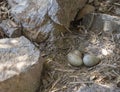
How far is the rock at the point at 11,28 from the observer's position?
224 centimetres

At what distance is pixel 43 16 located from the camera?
7.27ft

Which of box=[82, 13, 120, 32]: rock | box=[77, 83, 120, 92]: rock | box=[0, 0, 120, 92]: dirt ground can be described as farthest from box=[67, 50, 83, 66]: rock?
box=[82, 13, 120, 32]: rock

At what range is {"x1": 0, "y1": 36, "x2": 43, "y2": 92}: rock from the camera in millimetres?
1837

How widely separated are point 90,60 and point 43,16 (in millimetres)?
475

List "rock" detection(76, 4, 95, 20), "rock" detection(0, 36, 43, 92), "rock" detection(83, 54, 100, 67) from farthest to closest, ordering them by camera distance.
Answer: "rock" detection(76, 4, 95, 20), "rock" detection(83, 54, 100, 67), "rock" detection(0, 36, 43, 92)

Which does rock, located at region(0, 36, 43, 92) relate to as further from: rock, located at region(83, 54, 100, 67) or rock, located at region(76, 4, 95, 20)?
rock, located at region(76, 4, 95, 20)

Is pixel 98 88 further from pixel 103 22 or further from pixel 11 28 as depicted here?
pixel 11 28

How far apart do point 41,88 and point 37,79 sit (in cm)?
8

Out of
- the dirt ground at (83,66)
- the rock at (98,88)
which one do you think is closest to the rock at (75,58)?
the dirt ground at (83,66)

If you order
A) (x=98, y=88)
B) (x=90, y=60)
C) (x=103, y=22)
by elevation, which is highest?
(x=103, y=22)

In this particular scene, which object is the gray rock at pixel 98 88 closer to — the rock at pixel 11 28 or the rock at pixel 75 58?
the rock at pixel 75 58

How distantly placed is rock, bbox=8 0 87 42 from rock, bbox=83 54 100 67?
0.31m

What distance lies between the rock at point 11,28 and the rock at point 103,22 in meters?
0.52

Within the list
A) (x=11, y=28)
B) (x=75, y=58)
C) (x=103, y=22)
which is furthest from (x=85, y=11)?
(x=11, y=28)
